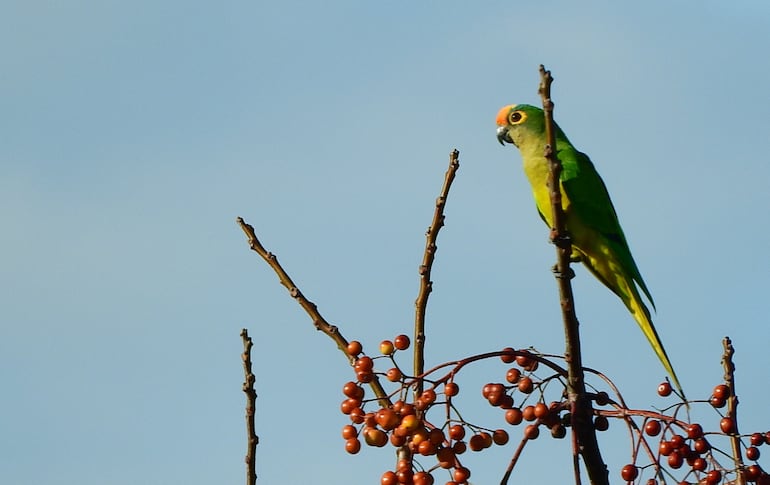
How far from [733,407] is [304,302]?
1530 mm

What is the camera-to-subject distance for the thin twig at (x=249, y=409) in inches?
104

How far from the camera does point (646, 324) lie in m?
5.34

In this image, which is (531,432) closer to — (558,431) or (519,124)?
(558,431)

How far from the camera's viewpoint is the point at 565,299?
270 cm

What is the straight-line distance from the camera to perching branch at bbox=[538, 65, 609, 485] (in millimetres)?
2492

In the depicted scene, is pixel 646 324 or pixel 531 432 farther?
pixel 646 324

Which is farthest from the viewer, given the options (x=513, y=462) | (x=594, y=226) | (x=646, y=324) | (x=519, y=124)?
(x=519, y=124)

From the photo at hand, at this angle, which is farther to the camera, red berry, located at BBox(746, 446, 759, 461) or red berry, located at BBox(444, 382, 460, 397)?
red berry, located at BBox(746, 446, 759, 461)

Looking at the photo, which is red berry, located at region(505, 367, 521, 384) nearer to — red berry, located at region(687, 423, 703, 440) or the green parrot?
red berry, located at region(687, 423, 703, 440)

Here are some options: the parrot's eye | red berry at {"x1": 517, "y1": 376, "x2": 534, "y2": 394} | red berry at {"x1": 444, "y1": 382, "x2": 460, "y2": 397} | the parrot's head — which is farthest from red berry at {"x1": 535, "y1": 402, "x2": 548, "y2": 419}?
the parrot's eye

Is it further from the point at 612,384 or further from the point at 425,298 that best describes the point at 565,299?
the point at 425,298

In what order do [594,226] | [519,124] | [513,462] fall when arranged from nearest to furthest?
[513,462], [594,226], [519,124]

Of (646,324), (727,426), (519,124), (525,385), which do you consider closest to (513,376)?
(525,385)

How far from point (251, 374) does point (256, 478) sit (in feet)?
1.11
